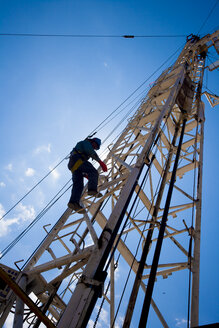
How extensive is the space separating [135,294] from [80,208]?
5.30 feet

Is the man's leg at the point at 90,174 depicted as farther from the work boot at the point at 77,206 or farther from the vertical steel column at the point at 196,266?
the vertical steel column at the point at 196,266

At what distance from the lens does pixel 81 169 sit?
447 cm

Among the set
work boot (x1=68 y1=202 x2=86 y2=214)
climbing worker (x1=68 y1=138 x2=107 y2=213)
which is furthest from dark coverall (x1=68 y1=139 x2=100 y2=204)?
work boot (x1=68 y1=202 x2=86 y2=214)

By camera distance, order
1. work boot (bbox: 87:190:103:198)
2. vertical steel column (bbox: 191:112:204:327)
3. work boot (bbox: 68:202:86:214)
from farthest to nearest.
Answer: work boot (bbox: 87:190:103:198), work boot (bbox: 68:202:86:214), vertical steel column (bbox: 191:112:204:327)

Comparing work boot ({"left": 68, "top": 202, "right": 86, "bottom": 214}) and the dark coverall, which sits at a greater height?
the dark coverall

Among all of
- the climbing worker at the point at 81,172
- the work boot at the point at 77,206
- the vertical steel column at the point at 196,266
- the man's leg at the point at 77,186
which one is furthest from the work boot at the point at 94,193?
the vertical steel column at the point at 196,266

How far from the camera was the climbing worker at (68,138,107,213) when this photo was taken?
4.02m

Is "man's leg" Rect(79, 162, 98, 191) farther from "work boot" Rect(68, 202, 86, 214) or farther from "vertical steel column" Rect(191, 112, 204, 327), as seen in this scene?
"vertical steel column" Rect(191, 112, 204, 327)

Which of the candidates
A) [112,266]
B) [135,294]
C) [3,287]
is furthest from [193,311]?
[3,287]

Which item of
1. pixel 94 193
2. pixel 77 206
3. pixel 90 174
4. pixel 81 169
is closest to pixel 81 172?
pixel 81 169

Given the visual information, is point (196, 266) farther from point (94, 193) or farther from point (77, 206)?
point (77, 206)

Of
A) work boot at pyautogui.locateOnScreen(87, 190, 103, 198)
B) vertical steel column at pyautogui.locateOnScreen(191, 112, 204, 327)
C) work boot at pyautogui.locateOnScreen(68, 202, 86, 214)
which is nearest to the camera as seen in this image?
vertical steel column at pyautogui.locateOnScreen(191, 112, 204, 327)

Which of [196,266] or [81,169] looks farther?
[81,169]

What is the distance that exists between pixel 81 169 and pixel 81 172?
0.07 metres
